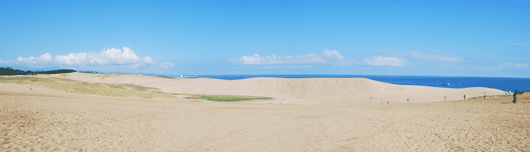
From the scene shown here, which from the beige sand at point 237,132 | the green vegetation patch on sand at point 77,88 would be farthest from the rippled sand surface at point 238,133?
the green vegetation patch on sand at point 77,88

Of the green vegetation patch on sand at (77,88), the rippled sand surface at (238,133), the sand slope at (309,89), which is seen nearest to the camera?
the rippled sand surface at (238,133)

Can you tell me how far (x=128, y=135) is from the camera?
13.1 meters

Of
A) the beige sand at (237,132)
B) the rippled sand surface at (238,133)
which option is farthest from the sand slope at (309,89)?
the rippled sand surface at (238,133)

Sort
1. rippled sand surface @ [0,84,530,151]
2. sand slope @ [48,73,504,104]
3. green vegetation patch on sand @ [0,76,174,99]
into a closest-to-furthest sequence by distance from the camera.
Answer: rippled sand surface @ [0,84,530,151]
green vegetation patch on sand @ [0,76,174,99]
sand slope @ [48,73,504,104]

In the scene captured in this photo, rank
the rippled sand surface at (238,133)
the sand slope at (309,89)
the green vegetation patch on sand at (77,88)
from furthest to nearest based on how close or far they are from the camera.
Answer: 1. the sand slope at (309,89)
2. the green vegetation patch on sand at (77,88)
3. the rippled sand surface at (238,133)

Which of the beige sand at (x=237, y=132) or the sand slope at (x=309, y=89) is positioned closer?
the beige sand at (x=237, y=132)

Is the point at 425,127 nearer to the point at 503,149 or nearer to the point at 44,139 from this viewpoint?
the point at 503,149

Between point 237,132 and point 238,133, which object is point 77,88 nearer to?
point 237,132

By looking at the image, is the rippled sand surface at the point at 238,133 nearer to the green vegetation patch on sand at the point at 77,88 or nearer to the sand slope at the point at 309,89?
the green vegetation patch on sand at the point at 77,88

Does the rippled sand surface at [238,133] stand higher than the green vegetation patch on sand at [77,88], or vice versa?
the green vegetation patch on sand at [77,88]

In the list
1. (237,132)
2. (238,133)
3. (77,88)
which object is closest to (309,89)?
(77,88)

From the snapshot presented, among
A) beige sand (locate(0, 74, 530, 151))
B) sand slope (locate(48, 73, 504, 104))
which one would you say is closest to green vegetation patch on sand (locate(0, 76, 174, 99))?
beige sand (locate(0, 74, 530, 151))

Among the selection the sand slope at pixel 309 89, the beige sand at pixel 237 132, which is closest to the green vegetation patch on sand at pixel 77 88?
the beige sand at pixel 237 132

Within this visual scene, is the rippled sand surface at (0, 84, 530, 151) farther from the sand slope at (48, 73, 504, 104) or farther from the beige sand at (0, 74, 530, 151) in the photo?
the sand slope at (48, 73, 504, 104)
